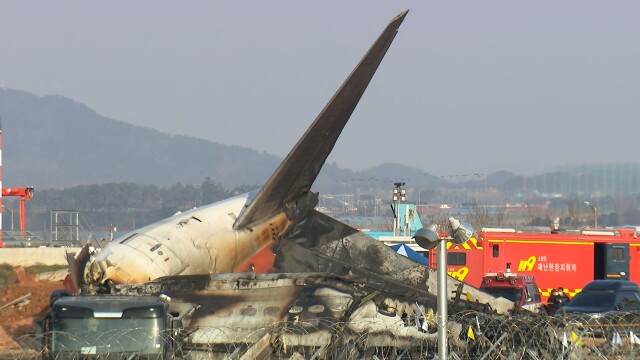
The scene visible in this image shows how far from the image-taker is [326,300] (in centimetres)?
1845

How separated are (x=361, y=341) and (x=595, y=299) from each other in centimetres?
1659

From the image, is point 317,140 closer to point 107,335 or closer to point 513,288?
point 107,335

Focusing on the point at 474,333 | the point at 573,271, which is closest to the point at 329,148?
the point at 474,333

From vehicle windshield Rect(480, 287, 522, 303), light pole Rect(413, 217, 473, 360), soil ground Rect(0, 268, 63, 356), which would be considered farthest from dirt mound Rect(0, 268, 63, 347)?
light pole Rect(413, 217, 473, 360)

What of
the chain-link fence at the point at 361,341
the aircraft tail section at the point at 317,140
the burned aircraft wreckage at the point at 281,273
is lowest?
the chain-link fence at the point at 361,341

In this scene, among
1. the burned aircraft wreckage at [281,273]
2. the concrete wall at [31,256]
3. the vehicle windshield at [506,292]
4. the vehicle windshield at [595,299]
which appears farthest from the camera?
the concrete wall at [31,256]

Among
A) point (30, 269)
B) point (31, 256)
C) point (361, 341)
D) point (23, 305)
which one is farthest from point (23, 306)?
point (361, 341)

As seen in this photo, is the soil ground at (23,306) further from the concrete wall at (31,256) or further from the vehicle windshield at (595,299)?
the vehicle windshield at (595,299)

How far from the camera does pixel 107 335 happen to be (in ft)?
53.1

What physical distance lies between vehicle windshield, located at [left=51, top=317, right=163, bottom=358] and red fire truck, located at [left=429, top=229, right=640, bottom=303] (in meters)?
26.6

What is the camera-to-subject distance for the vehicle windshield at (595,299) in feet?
103

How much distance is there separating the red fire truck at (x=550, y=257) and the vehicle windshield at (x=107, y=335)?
87.2 feet

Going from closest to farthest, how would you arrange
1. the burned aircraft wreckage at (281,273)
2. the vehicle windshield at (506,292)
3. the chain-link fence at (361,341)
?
the chain-link fence at (361,341) < the burned aircraft wreckage at (281,273) < the vehicle windshield at (506,292)

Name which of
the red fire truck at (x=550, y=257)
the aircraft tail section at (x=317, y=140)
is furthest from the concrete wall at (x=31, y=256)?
the aircraft tail section at (x=317, y=140)
